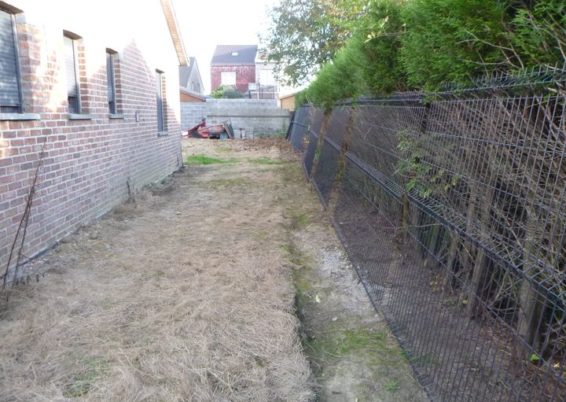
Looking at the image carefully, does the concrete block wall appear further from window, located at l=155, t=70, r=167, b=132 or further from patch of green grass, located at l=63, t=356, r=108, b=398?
patch of green grass, located at l=63, t=356, r=108, b=398

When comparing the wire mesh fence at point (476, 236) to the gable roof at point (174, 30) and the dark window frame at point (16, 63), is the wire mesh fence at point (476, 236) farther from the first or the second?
the gable roof at point (174, 30)

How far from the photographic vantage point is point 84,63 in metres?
6.20

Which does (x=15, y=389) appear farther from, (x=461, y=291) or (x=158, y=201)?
(x=158, y=201)

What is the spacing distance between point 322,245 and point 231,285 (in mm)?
1768

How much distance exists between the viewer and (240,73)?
55531 mm

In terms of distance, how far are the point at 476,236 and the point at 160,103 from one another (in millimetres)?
9766

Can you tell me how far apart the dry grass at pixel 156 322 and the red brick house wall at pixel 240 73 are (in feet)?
170

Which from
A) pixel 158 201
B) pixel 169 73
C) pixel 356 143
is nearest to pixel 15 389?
pixel 356 143

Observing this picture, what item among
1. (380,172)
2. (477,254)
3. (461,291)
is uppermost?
(380,172)

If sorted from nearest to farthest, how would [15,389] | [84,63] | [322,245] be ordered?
1. [15,389]
2. [322,245]
3. [84,63]

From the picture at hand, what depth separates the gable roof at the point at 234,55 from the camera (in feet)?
183

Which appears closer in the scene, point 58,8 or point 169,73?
point 58,8

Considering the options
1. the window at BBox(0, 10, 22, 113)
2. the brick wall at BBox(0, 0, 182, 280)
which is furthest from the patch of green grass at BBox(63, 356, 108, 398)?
the window at BBox(0, 10, 22, 113)

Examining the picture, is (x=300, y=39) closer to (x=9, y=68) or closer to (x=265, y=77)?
(x=9, y=68)
